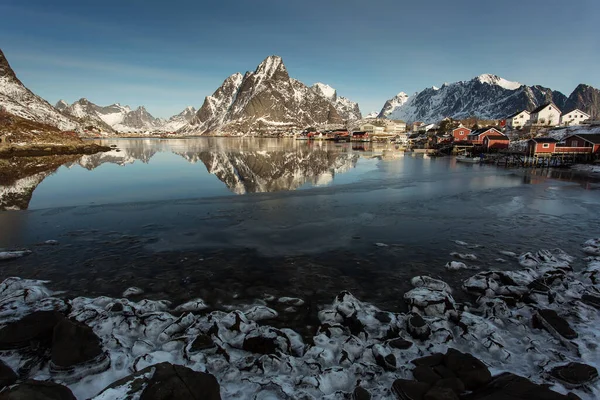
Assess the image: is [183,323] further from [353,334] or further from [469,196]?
[469,196]

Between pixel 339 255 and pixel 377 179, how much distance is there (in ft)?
81.6

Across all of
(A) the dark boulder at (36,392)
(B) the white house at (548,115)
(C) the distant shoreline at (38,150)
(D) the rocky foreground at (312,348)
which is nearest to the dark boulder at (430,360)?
(D) the rocky foreground at (312,348)

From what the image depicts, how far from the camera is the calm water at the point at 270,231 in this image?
11.9m

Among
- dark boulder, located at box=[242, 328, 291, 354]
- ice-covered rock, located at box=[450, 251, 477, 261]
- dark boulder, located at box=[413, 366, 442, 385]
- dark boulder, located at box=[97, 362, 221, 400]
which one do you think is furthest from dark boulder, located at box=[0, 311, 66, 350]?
ice-covered rock, located at box=[450, 251, 477, 261]

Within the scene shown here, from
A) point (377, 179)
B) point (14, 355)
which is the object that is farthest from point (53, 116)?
point (14, 355)

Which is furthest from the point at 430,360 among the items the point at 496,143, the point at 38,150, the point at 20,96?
the point at 20,96

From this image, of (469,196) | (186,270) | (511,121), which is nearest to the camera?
(186,270)

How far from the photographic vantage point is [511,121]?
129 m

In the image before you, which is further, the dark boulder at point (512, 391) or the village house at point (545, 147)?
the village house at point (545, 147)

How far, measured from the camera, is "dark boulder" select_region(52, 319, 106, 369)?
7031mm

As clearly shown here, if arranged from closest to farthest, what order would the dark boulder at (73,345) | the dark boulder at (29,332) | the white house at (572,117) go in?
the dark boulder at (73,345) → the dark boulder at (29,332) → the white house at (572,117)

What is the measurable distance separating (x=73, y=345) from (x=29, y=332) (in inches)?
63.4

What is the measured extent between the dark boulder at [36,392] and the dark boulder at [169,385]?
0.70 m

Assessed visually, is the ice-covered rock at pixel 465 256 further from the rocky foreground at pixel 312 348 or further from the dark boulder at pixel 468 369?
the dark boulder at pixel 468 369
